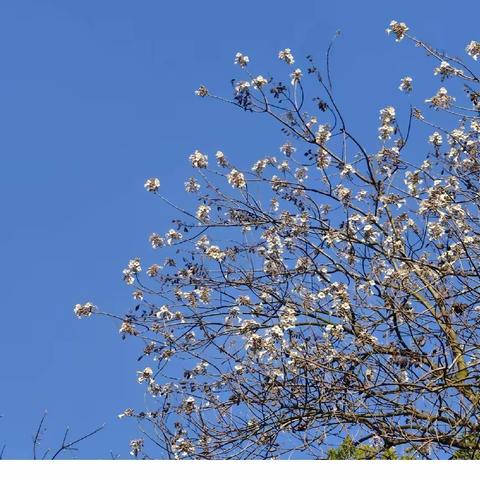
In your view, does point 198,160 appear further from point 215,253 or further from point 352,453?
point 352,453

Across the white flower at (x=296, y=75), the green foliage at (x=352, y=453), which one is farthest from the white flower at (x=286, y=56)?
the green foliage at (x=352, y=453)

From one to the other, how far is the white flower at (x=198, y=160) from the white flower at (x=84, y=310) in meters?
1.56

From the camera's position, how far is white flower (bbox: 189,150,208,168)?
27.1 ft

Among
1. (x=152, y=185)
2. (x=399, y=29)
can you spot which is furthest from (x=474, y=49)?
(x=152, y=185)

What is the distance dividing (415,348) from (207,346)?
1.69m

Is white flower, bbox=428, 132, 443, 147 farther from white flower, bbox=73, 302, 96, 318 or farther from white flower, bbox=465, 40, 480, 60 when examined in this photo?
white flower, bbox=73, 302, 96, 318

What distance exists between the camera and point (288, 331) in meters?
6.80

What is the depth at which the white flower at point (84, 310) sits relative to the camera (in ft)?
25.7

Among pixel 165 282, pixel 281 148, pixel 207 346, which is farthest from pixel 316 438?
pixel 281 148

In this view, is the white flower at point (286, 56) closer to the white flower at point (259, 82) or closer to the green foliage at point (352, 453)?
the white flower at point (259, 82)

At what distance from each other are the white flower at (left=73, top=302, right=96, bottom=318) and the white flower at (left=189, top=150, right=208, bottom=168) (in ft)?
5.11

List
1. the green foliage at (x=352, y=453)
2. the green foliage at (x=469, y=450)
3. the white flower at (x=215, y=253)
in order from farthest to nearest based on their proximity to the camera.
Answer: the white flower at (x=215, y=253) → the green foliage at (x=352, y=453) → the green foliage at (x=469, y=450)

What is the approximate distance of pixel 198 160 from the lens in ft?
27.1
